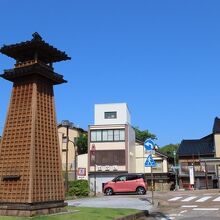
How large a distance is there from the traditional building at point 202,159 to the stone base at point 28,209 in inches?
1205

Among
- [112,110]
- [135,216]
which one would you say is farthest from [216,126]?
[135,216]

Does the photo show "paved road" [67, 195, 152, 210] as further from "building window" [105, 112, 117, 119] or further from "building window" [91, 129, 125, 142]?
"building window" [105, 112, 117, 119]

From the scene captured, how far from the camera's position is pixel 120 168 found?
52719 millimetres

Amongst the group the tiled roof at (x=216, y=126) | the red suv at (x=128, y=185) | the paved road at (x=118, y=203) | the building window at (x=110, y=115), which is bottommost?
the paved road at (x=118, y=203)

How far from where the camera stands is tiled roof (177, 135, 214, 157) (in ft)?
199

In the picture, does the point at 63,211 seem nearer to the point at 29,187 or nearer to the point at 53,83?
the point at 29,187

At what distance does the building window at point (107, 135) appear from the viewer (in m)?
53.8

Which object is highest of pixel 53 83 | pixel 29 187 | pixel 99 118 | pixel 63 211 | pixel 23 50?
pixel 99 118

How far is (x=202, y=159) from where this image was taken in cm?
5034

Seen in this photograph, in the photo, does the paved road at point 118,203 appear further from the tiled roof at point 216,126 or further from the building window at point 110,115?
the tiled roof at point 216,126

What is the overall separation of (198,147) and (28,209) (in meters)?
51.0

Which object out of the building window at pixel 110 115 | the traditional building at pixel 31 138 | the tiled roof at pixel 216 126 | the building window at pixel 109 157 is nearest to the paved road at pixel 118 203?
the traditional building at pixel 31 138

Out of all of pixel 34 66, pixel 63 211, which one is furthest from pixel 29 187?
pixel 34 66

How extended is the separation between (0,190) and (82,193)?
18.8 m
